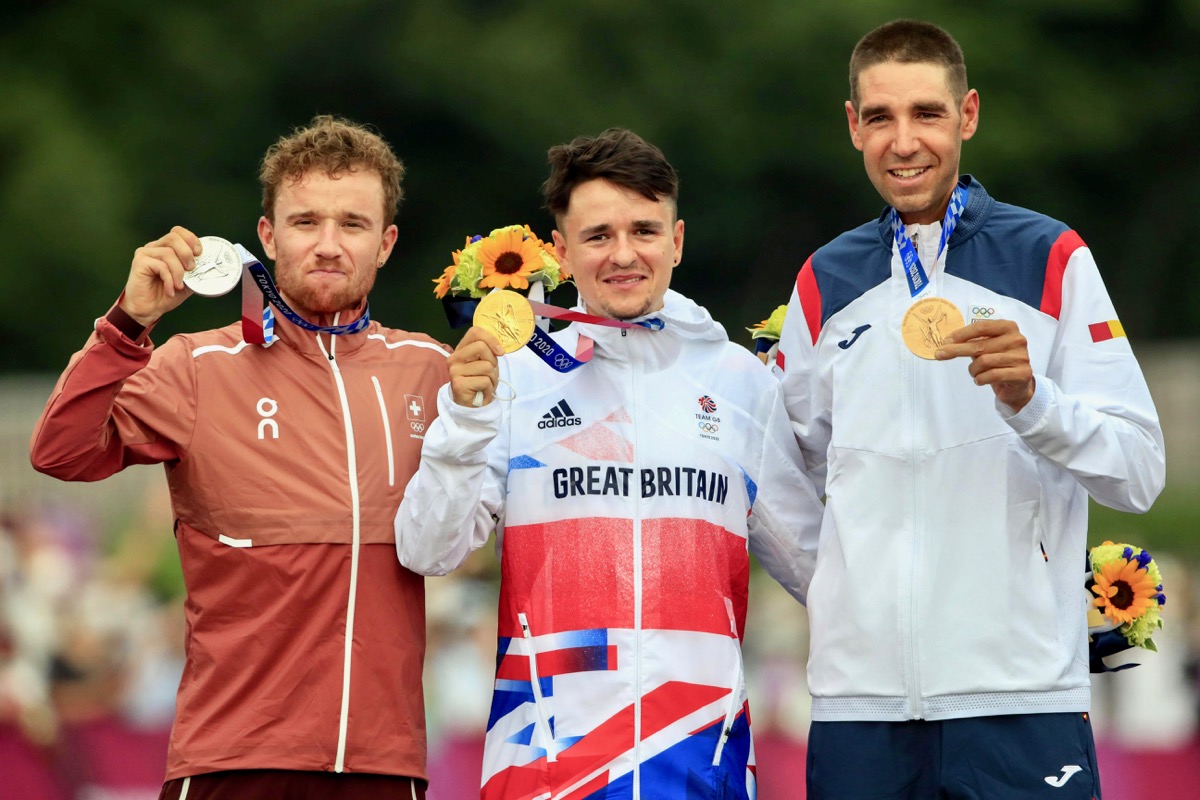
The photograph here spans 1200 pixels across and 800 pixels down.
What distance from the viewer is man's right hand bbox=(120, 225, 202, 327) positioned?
4.26 meters

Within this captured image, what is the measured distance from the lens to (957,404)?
4332 mm

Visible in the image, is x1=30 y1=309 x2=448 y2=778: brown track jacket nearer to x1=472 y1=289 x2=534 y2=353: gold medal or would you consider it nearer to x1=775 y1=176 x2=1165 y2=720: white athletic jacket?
x1=472 y1=289 x2=534 y2=353: gold medal

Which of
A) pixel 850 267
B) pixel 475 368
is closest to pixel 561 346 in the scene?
pixel 475 368

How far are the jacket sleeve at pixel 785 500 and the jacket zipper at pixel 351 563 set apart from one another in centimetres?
106

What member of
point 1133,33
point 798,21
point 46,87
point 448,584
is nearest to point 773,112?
point 798,21

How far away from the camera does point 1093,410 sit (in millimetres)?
4129

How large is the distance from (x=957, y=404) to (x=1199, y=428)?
1266 cm

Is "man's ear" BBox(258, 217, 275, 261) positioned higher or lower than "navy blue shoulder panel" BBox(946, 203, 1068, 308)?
higher

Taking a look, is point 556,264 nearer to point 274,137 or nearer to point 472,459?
point 472,459

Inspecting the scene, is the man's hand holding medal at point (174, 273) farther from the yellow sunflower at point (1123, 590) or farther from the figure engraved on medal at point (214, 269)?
the yellow sunflower at point (1123, 590)

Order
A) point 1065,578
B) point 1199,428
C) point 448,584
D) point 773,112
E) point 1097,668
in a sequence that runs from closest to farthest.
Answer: point 1065,578
point 1097,668
point 448,584
point 1199,428
point 773,112

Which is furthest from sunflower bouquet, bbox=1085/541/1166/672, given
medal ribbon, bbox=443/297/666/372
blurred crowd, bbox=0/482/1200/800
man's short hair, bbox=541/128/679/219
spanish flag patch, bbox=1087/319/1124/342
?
blurred crowd, bbox=0/482/1200/800

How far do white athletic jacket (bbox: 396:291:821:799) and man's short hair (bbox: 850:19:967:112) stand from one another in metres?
0.81

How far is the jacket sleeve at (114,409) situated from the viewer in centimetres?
427
